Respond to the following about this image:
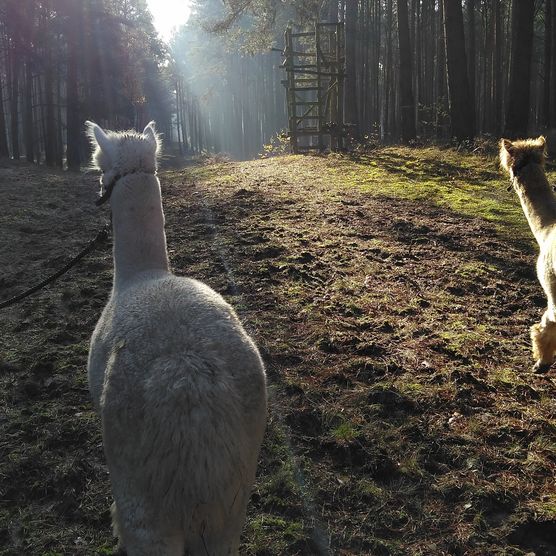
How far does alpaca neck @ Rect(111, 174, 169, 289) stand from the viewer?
11.6 feet

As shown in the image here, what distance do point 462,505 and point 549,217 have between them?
3187mm

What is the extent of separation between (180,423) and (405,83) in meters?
21.4

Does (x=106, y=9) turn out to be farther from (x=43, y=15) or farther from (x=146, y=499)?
(x=146, y=499)

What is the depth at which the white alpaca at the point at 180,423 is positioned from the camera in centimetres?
207

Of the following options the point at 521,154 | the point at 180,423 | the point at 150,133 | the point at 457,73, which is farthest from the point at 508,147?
the point at 457,73

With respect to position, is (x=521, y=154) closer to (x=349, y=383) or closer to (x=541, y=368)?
(x=541, y=368)

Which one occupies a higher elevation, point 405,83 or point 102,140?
point 405,83

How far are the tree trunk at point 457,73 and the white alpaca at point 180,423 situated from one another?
1585cm

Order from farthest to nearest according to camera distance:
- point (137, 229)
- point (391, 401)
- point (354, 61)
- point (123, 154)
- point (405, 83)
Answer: point (354, 61), point (405, 83), point (391, 401), point (123, 154), point (137, 229)

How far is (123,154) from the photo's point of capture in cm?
387

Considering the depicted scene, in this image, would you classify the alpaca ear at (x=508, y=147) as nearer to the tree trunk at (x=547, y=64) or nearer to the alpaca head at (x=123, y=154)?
the alpaca head at (x=123, y=154)

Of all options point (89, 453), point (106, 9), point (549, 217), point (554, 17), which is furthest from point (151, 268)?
point (106, 9)

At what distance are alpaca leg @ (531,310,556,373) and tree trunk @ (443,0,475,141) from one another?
1290 cm

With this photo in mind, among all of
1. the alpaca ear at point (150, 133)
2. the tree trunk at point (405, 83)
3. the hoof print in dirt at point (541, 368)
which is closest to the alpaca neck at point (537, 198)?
the hoof print in dirt at point (541, 368)
